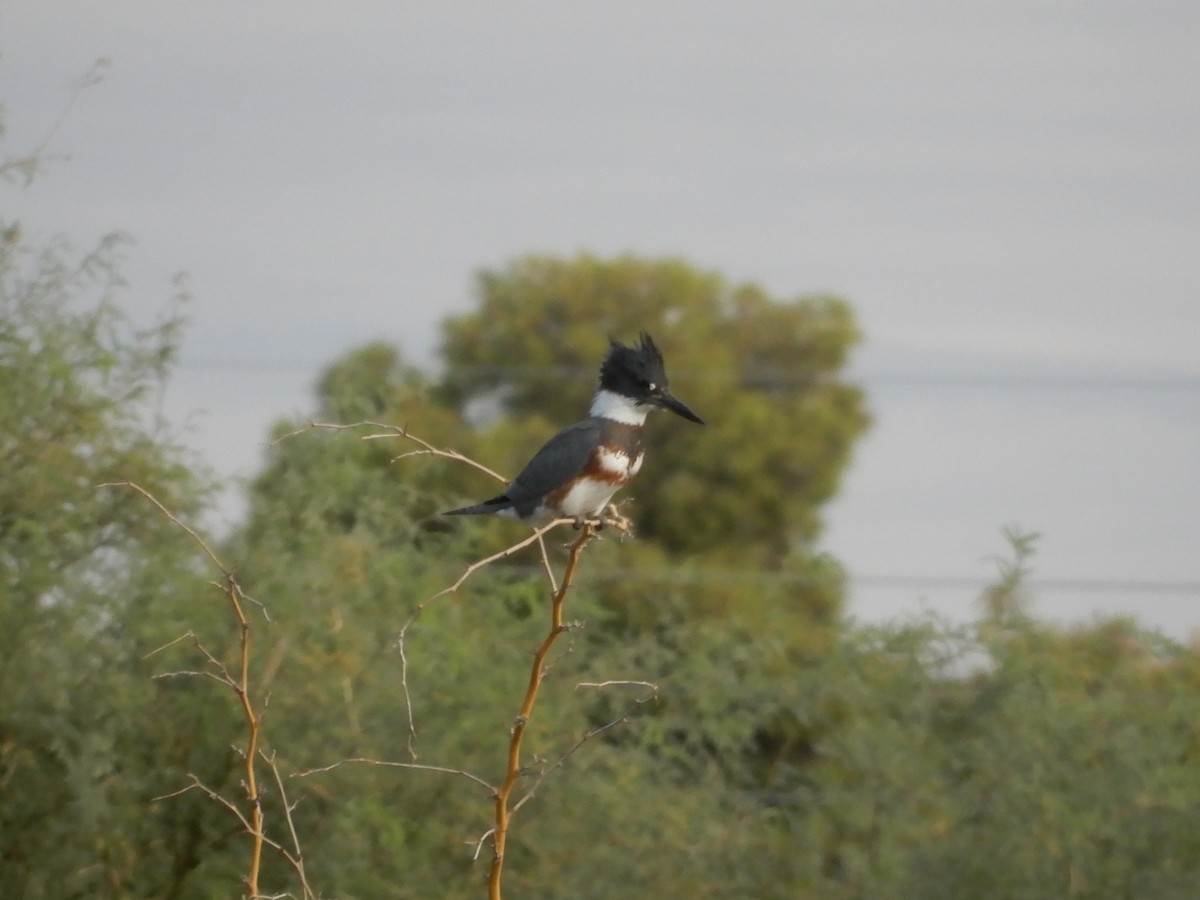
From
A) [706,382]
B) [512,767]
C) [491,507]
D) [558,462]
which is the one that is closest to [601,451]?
[558,462]

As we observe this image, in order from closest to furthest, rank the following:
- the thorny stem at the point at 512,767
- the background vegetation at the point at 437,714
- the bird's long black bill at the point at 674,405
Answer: the thorny stem at the point at 512,767 → the bird's long black bill at the point at 674,405 → the background vegetation at the point at 437,714

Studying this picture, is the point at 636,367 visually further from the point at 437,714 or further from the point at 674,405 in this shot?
the point at 437,714

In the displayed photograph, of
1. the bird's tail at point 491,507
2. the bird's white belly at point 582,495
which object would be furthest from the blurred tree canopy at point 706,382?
the bird's white belly at point 582,495

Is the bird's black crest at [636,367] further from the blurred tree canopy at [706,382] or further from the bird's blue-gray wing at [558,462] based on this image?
the blurred tree canopy at [706,382]

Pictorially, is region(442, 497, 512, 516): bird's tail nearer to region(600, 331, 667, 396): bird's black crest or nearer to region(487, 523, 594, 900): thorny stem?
region(600, 331, 667, 396): bird's black crest

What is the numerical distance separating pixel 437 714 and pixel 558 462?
2.45m

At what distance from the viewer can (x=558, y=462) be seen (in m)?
3.91

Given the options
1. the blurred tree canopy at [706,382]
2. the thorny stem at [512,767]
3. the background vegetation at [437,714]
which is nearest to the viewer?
the thorny stem at [512,767]

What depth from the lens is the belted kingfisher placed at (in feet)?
12.7

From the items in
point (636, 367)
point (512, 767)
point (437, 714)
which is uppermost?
point (636, 367)

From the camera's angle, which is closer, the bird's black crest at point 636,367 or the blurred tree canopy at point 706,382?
the bird's black crest at point 636,367

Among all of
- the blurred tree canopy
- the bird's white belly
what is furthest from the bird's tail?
the blurred tree canopy

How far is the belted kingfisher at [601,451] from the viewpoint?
3879mm

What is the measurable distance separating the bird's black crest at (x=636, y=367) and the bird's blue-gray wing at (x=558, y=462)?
102 millimetres
